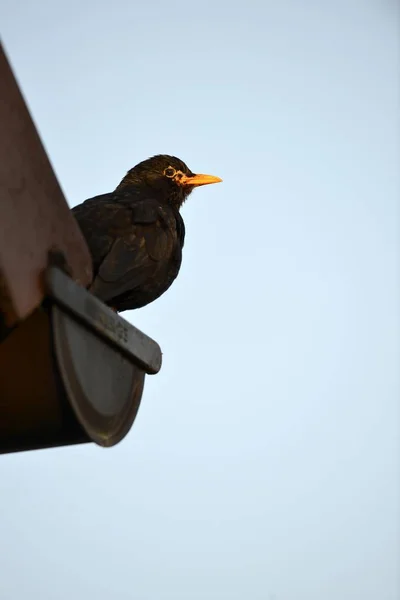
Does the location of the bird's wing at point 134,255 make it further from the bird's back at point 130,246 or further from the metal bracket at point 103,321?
the metal bracket at point 103,321

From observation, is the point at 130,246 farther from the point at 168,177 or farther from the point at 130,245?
the point at 168,177

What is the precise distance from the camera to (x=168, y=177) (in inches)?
184

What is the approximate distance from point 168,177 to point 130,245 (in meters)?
1.72

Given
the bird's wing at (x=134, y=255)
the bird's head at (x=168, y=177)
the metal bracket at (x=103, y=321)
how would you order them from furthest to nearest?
1. the bird's head at (x=168, y=177)
2. the bird's wing at (x=134, y=255)
3. the metal bracket at (x=103, y=321)

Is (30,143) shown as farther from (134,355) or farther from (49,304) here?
(134,355)

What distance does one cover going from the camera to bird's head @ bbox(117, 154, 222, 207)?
181 inches

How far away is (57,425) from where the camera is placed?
166 cm

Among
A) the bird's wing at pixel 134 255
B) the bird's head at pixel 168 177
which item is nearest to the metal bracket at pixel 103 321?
the bird's wing at pixel 134 255

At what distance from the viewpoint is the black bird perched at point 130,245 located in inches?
107

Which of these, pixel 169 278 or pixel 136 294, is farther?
pixel 169 278

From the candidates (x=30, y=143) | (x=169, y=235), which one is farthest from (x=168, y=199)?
(x=30, y=143)

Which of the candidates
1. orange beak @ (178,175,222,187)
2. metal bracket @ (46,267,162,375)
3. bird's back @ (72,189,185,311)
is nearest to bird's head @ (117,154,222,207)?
orange beak @ (178,175,222,187)

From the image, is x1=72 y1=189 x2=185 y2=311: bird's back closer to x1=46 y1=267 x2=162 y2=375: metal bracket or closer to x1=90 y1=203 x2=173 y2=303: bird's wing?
x1=90 y1=203 x2=173 y2=303: bird's wing

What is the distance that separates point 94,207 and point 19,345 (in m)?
1.74
